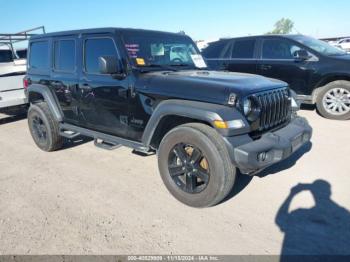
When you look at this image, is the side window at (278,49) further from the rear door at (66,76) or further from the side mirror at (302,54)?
the rear door at (66,76)

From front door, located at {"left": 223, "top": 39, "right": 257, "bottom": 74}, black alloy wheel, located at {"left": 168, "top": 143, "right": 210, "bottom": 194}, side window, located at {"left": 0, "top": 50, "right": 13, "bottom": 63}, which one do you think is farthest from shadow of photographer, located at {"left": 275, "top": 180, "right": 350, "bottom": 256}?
side window, located at {"left": 0, "top": 50, "right": 13, "bottom": 63}

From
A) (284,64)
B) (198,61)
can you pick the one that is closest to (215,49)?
(284,64)

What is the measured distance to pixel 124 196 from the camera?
11.7 ft

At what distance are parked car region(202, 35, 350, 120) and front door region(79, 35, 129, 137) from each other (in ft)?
8.95

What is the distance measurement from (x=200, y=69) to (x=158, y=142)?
1384 millimetres

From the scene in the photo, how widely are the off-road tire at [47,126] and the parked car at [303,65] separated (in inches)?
126

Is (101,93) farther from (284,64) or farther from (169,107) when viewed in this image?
(284,64)

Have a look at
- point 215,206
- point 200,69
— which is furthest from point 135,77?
point 215,206

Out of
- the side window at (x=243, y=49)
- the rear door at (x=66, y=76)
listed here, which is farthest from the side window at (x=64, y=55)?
the side window at (x=243, y=49)

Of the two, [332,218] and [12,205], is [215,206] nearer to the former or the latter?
[332,218]

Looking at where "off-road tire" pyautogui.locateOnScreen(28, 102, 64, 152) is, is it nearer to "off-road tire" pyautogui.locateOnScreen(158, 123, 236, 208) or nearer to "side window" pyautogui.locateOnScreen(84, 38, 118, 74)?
"side window" pyautogui.locateOnScreen(84, 38, 118, 74)

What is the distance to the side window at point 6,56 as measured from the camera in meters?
9.66

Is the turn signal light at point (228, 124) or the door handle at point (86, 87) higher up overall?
the door handle at point (86, 87)

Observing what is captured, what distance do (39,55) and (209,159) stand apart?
379 centimetres
